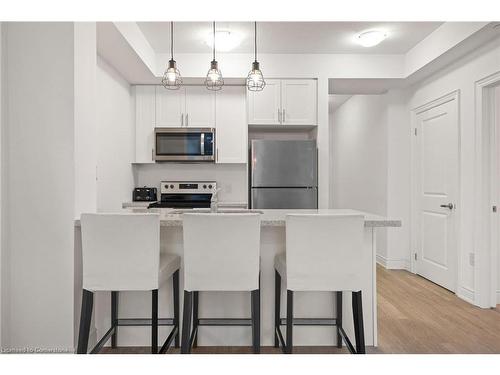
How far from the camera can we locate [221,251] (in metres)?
1.88

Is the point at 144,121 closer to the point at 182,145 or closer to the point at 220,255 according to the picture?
the point at 182,145

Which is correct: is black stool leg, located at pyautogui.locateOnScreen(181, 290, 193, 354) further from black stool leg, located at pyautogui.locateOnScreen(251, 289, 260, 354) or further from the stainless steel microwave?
the stainless steel microwave

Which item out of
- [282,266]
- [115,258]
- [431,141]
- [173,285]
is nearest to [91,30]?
[115,258]

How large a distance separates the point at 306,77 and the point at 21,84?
2.90m

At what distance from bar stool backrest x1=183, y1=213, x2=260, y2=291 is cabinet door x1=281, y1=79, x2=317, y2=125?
8.15ft

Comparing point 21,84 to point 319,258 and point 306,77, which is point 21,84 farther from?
point 306,77

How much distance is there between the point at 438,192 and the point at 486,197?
0.70m

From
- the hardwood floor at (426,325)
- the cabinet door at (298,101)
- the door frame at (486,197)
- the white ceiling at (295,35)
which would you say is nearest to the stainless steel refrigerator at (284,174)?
the cabinet door at (298,101)

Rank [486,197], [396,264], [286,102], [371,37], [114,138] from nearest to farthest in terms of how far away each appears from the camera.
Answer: [486,197], [371,37], [114,138], [286,102], [396,264]

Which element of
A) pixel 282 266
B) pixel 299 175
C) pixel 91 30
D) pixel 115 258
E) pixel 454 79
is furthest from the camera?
pixel 299 175

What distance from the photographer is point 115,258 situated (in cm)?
190

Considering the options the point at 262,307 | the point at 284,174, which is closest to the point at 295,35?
the point at 284,174

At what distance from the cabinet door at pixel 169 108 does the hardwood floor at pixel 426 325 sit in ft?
8.88
